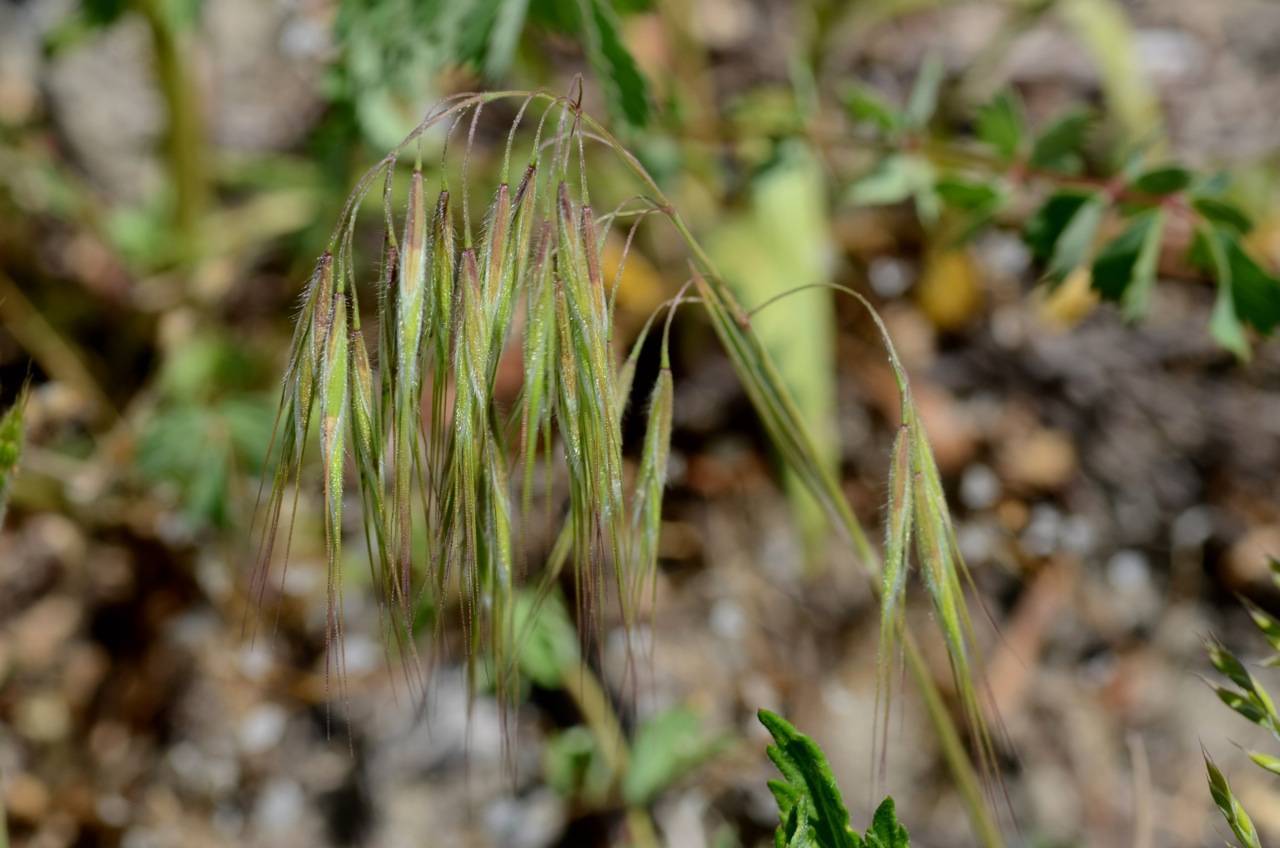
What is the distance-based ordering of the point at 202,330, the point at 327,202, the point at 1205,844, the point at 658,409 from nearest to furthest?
the point at 658,409
the point at 1205,844
the point at 327,202
the point at 202,330

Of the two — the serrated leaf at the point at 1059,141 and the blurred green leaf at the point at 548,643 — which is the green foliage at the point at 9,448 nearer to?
the blurred green leaf at the point at 548,643

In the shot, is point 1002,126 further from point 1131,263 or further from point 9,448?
point 9,448

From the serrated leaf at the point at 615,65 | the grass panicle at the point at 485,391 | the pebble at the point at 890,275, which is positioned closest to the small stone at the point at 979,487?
the pebble at the point at 890,275

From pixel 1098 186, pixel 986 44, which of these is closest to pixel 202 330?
pixel 1098 186

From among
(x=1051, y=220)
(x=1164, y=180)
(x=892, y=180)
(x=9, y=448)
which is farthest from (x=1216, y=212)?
(x=9, y=448)

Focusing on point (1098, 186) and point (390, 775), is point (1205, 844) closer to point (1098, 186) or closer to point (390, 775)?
point (1098, 186)

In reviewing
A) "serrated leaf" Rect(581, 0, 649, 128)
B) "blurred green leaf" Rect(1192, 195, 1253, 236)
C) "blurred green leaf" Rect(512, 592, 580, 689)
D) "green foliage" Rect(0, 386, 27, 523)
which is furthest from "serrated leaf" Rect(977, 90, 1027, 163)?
"green foliage" Rect(0, 386, 27, 523)

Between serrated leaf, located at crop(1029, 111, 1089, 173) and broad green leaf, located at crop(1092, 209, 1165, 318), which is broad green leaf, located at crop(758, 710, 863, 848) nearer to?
broad green leaf, located at crop(1092, 209, 1165, 318)
